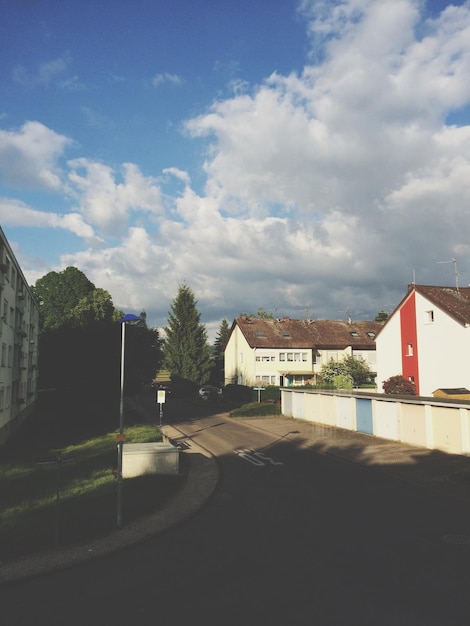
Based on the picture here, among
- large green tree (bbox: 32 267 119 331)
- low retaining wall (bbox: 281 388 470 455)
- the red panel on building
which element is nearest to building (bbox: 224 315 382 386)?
large green tree (bbox: 32 267 119 331)

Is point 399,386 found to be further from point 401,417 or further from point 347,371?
point 347,371

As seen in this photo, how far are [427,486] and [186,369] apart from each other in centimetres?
5542

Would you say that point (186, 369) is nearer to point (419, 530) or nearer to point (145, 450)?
point (145, 450)

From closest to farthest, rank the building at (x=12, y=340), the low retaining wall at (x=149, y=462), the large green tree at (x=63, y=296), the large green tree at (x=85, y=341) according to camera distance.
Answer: the low retaining wall at (x=149, y=462)
the building at (x=12, y=340)
the large green tree at (x=85, y=341)
the large green tree at (x=63, y=296)

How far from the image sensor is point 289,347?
56125 mm

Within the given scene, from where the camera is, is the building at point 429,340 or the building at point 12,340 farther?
the building at point 429,340

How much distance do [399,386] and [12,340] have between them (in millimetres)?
28475

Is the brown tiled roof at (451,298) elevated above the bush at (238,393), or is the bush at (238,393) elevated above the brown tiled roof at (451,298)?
the brown tiled roof at (451,298)

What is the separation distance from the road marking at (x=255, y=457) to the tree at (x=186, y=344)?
4643 cm

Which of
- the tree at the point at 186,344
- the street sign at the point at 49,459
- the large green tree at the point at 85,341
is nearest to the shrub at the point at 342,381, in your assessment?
the large green tree at the point at 85,341

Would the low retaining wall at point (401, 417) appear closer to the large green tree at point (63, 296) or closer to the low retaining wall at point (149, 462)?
the low retaining wall at point (149, 462)

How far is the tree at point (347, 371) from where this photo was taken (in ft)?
169

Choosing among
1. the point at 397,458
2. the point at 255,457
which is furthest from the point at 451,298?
the point at 255,457

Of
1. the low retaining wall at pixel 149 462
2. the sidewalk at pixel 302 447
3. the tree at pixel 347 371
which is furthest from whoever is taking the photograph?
the tree at pixel 347 371
